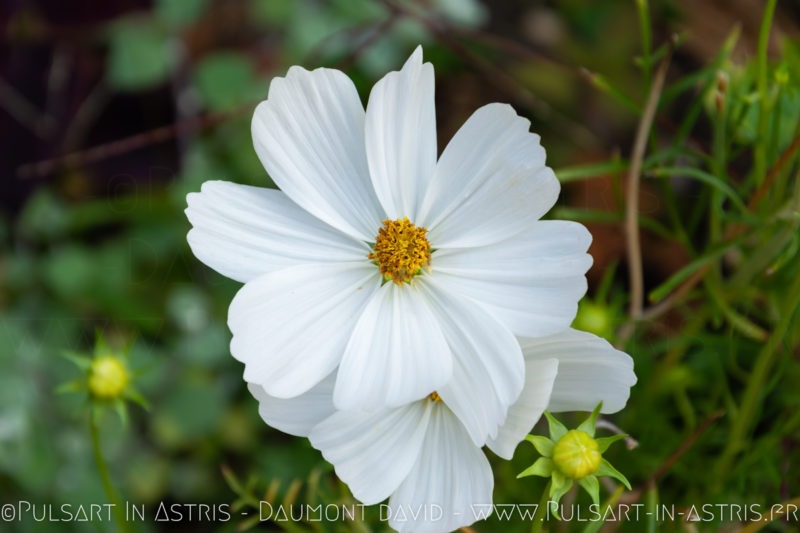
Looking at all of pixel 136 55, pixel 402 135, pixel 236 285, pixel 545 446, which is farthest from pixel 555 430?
pixel 136 55

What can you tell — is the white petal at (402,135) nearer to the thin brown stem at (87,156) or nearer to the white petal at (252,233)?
the white petal at (252,233)

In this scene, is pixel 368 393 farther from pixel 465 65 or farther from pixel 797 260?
pixel 465 65

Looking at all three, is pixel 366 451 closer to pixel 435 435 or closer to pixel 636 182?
pixel 435 435

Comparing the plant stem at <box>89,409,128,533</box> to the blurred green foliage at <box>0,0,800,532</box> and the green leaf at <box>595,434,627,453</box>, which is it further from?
the green leaf at <box>595,434,627,453</box>

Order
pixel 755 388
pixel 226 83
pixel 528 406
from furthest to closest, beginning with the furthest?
1. pixel 226 83
2. pixel 755 388
3. pixel 528 406

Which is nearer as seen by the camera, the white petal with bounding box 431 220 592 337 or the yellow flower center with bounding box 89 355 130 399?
the white petal with bounding box 431 220 592 337

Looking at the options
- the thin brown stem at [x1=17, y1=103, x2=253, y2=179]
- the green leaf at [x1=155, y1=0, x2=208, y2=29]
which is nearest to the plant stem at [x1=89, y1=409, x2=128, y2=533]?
the thin brown stem at [x1=17, y1=103, x2=253, y2=179]

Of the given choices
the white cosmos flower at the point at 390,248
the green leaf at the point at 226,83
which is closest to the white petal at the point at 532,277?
the white cosmos flower at the point at 390,248
